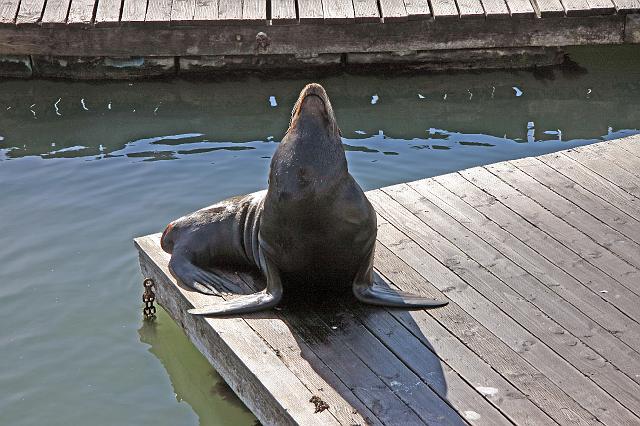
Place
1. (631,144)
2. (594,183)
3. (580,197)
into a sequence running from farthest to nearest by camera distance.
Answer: (631,144) < (594,183) < (580,197)

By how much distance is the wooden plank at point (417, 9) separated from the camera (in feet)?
30.3

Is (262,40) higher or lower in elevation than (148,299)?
higher

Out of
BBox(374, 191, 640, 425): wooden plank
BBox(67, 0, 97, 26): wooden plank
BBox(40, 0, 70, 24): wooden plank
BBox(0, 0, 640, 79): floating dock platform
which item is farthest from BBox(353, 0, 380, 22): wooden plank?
BBox(374, 191, 640, 425): wooden plank

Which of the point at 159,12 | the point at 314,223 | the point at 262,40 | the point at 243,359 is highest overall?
the point at 159,12

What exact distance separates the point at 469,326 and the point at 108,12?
5898 millimetres

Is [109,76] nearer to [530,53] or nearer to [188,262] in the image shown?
[530,53]

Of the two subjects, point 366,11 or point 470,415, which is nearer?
point 470,415

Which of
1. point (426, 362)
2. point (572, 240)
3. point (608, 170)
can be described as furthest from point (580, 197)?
point (426, 362)

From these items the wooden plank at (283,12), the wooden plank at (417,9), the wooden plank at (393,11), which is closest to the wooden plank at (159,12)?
the wooden plank at (283,12)

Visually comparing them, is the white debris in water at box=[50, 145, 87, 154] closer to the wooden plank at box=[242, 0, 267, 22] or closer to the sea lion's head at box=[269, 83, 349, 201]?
the wooden plank at box=[242, 0, 267, 22]

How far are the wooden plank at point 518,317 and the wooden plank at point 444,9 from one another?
143 inches

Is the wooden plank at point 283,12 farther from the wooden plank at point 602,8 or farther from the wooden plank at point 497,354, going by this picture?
the wooden plank at point 497,354

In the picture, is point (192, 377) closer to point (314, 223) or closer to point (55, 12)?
point (314, 223)

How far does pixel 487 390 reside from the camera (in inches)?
163
